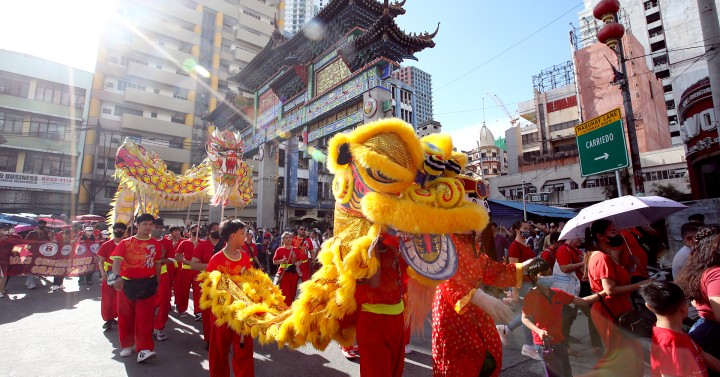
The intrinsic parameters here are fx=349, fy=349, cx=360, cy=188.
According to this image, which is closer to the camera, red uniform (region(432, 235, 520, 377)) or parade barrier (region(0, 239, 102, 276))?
red uniform (region(432, 235, 520, 377))

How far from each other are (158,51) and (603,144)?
3109cm

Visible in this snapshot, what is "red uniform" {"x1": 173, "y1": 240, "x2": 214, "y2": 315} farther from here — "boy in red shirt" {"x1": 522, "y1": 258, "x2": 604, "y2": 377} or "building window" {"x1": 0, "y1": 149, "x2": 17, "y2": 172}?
"building window" {"x1": 0, "y1": 149, "x2": 17, "y2": 172}

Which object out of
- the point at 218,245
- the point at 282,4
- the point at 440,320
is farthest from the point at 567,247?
the point at 282,4

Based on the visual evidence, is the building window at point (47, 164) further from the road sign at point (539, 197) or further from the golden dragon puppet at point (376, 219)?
the road sign at point (539, 197)

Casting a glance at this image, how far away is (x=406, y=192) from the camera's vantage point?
194 cm

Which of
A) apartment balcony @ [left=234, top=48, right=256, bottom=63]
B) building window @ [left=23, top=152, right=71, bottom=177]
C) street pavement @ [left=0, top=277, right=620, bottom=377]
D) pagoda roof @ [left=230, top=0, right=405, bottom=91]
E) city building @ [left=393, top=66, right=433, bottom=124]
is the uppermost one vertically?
city building @ [left=393, top=66, right=433, bottom=124]

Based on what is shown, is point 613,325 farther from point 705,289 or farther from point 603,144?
point 603,144

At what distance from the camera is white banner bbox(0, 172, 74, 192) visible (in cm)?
1986

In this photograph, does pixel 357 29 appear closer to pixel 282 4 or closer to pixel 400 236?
pixel 400 236

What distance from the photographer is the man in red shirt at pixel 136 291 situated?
12.7ft

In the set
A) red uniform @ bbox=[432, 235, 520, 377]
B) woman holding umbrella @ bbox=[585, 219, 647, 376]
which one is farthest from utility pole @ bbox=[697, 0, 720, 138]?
red uniform @ bbox=[432, 235, 520, 377]

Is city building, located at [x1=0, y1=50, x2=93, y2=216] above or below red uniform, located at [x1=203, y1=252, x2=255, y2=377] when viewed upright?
above

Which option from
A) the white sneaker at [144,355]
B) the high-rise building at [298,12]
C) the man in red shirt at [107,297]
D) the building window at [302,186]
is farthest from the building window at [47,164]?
the high-rise building at [298,12]

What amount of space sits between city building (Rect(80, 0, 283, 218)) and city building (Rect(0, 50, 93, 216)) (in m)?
0.97
